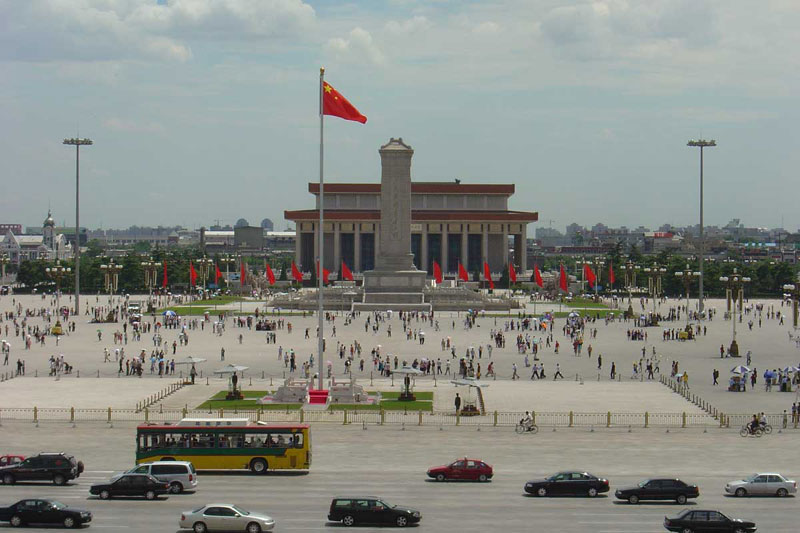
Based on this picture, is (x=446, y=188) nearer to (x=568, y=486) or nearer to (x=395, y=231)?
(x=395, y=231)

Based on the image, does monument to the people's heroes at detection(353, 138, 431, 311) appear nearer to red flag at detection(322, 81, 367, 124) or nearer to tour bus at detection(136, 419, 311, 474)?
red flag at detection(322, 81, 367, 124)

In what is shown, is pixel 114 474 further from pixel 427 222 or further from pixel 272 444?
pixel 427 222

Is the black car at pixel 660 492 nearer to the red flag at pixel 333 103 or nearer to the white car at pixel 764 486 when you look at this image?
the white car at pixel 764 486

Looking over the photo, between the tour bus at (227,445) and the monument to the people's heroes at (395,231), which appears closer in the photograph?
the tour bus at (227,445)

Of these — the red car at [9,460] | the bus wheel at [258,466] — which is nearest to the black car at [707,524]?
the bus wheel at [258,466]

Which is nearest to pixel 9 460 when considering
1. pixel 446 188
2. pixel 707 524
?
pixel 707 524

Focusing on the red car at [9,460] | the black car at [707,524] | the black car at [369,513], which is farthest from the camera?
the red car at [9,460]
